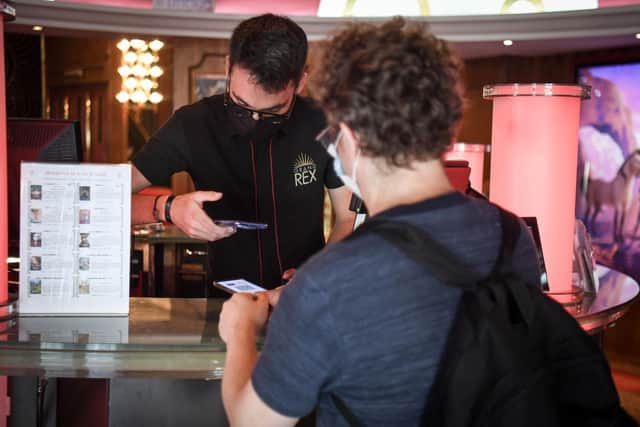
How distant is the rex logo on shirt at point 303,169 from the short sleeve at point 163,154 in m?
0.37

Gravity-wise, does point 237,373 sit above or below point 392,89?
below

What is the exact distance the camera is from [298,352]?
107cm

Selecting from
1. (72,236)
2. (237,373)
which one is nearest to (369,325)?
(237,373)

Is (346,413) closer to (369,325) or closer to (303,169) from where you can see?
(369,325)

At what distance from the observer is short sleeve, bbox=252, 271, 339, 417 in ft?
3.46

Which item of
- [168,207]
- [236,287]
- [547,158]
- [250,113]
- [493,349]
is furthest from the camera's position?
[547,158]

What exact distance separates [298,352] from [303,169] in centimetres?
138

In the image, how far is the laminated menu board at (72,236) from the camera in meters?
1.84

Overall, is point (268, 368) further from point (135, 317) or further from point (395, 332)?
point (135, 317)

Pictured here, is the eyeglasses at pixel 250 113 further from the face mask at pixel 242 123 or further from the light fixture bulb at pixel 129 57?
the light fixture bulb at pixel 129 57

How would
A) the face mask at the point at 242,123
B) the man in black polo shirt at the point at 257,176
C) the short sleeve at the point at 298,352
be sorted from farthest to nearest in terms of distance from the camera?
the man in black polo shirt at the point at 257,176
the face mask at the point at 242,123
the short sleeve at the point at 298,352

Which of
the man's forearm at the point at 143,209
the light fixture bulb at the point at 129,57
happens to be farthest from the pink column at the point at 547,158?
the light fixture bulb at the point at 129,57

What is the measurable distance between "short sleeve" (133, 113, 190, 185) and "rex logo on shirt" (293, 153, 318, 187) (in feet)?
1.21

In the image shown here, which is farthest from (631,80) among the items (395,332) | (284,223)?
(395,332)
